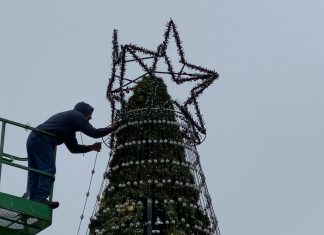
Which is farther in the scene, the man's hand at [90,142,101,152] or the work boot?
the man's hand at [90,142,101,152]

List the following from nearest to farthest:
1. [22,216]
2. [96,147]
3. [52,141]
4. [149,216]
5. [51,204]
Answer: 1. [22,216]
2. [51,204]
3. [52,141]
4. [149,216]
5. [96,147]

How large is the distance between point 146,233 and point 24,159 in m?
2.37

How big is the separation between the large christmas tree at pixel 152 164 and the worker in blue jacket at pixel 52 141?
892mm

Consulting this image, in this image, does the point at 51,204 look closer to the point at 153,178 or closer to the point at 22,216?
the point at 22,216

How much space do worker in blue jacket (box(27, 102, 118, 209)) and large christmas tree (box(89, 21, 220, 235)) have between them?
2.93ft

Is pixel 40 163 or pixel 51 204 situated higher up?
pixel 40 163

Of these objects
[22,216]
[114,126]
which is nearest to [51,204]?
[22,216]

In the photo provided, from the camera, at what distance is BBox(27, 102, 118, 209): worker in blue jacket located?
14.6 metres

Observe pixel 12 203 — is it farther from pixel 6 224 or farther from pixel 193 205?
pixel 193 205

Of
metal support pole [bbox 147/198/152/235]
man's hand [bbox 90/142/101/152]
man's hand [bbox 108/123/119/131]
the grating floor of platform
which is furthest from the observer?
man's hand [bbox 108/123/119/131]

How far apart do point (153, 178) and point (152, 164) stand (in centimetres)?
33

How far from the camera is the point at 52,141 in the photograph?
1515cm

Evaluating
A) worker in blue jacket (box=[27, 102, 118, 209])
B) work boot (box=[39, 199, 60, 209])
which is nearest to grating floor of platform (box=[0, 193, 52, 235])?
work boot (box=[39, 199, 60, 209])

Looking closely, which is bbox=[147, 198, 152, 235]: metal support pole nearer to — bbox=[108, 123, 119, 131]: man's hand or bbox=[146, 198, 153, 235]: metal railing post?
bbox=[146, 198, 153, 235]: metal railing post
